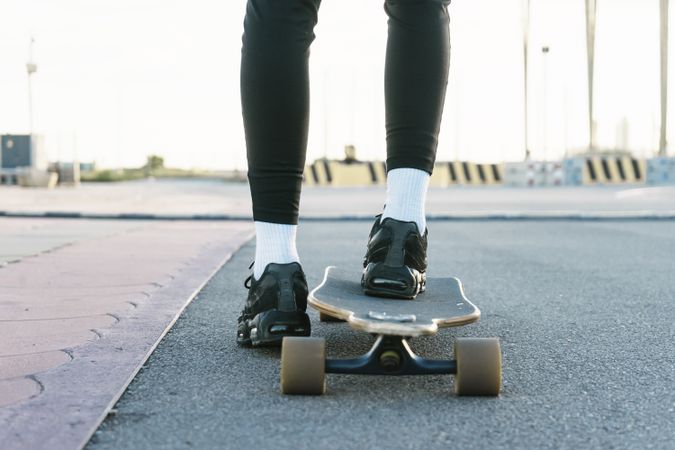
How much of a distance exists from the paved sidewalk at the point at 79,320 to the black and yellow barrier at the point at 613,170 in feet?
77.7

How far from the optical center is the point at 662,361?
5.89ft

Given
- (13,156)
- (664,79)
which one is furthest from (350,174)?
(13,156)

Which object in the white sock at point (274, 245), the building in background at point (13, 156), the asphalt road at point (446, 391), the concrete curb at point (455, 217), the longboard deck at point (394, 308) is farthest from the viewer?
the building in background at point (13, 156)

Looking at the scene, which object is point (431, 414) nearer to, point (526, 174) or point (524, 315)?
point (524, 315)

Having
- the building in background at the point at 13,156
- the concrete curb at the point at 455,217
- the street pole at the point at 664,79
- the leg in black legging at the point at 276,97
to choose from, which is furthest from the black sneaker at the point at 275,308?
the building in background at the point at 13,156

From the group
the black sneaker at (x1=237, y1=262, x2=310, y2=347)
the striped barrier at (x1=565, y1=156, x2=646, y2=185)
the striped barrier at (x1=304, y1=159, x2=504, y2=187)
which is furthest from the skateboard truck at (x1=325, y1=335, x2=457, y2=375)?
the striped barrier at (x1=565, y1=156, x2=646, y2=185)

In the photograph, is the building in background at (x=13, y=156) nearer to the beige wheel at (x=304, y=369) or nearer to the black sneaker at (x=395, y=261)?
the black sneaker at (x=395, y=261)

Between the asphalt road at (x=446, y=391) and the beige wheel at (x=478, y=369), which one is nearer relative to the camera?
the asphalt road at (x=446, y=391)

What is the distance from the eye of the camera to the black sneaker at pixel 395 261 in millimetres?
1835

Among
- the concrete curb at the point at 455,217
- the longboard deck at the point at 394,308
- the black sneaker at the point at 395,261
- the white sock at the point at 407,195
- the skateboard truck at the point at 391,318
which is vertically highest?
the white sock at the point at 407,195

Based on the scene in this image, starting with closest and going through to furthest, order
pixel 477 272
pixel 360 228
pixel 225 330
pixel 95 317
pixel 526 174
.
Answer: pixel 225 330 < pixel 95 317 < pixel 477 272 < pixel 360 228 < pixel 526 174

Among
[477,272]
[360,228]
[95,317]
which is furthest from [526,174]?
[95,317]

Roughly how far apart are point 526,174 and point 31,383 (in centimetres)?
2591

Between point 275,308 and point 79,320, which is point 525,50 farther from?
point 275,308
